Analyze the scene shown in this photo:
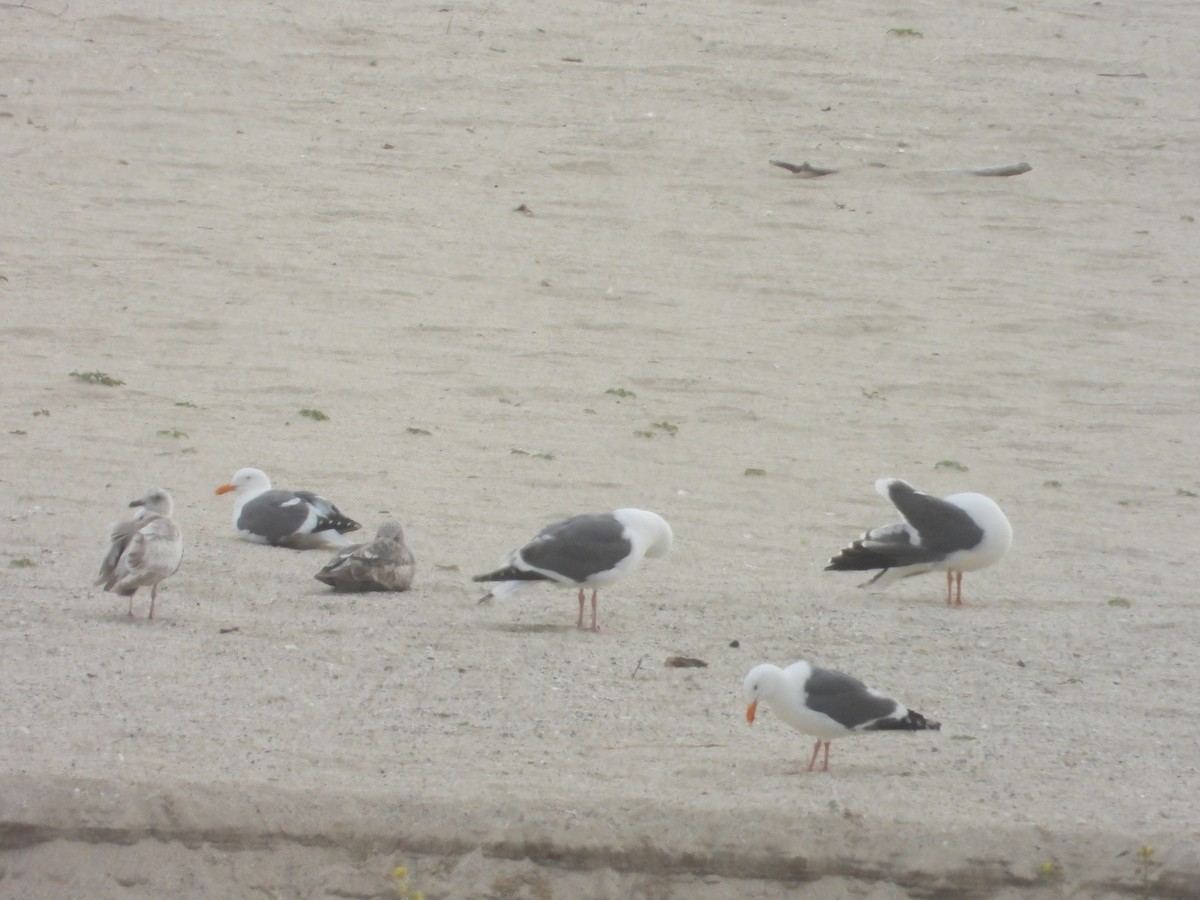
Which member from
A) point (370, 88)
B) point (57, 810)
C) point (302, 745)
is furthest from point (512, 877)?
point (370, 88)

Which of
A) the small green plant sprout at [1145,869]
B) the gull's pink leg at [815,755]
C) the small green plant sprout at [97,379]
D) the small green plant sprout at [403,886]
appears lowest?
the small green plant sprout at [403,886]

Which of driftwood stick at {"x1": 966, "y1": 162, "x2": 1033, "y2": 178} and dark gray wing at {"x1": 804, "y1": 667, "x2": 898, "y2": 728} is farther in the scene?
driftwood stick at {"x1": 966, "y1": 162, "x2": 1033, "y2": 178}

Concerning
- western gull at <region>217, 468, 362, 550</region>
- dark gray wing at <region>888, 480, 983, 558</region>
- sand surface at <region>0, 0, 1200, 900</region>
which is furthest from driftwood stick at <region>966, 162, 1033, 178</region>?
western gull at <region>217, 468, 362, 550</region>

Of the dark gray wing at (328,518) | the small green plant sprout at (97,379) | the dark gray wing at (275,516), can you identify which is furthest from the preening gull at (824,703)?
the small green plant sprout at (97,379)

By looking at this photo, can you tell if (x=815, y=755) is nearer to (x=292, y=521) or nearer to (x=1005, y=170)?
(x=292, y=521)

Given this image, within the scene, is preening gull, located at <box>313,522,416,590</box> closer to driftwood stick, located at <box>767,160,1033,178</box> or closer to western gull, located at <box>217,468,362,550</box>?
western gull, located at <box>217,468,362,550</box>

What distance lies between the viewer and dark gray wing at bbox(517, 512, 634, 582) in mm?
7340

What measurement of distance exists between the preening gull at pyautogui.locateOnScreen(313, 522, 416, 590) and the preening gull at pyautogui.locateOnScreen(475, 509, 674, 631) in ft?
1.39

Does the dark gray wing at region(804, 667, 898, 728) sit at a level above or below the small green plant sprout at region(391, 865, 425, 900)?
above

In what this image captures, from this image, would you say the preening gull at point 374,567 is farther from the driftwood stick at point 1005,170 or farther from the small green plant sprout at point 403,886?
the driftwood stick at point 1005,170

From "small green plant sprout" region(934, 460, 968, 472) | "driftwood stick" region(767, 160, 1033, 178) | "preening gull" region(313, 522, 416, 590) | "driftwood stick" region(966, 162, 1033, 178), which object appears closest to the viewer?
"preening gull" region(313, 522, 416, 590)

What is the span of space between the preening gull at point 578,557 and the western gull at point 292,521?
4.11ft

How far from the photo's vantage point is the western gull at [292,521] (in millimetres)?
8383

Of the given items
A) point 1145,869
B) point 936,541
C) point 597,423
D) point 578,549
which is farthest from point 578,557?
A: point 597,423
